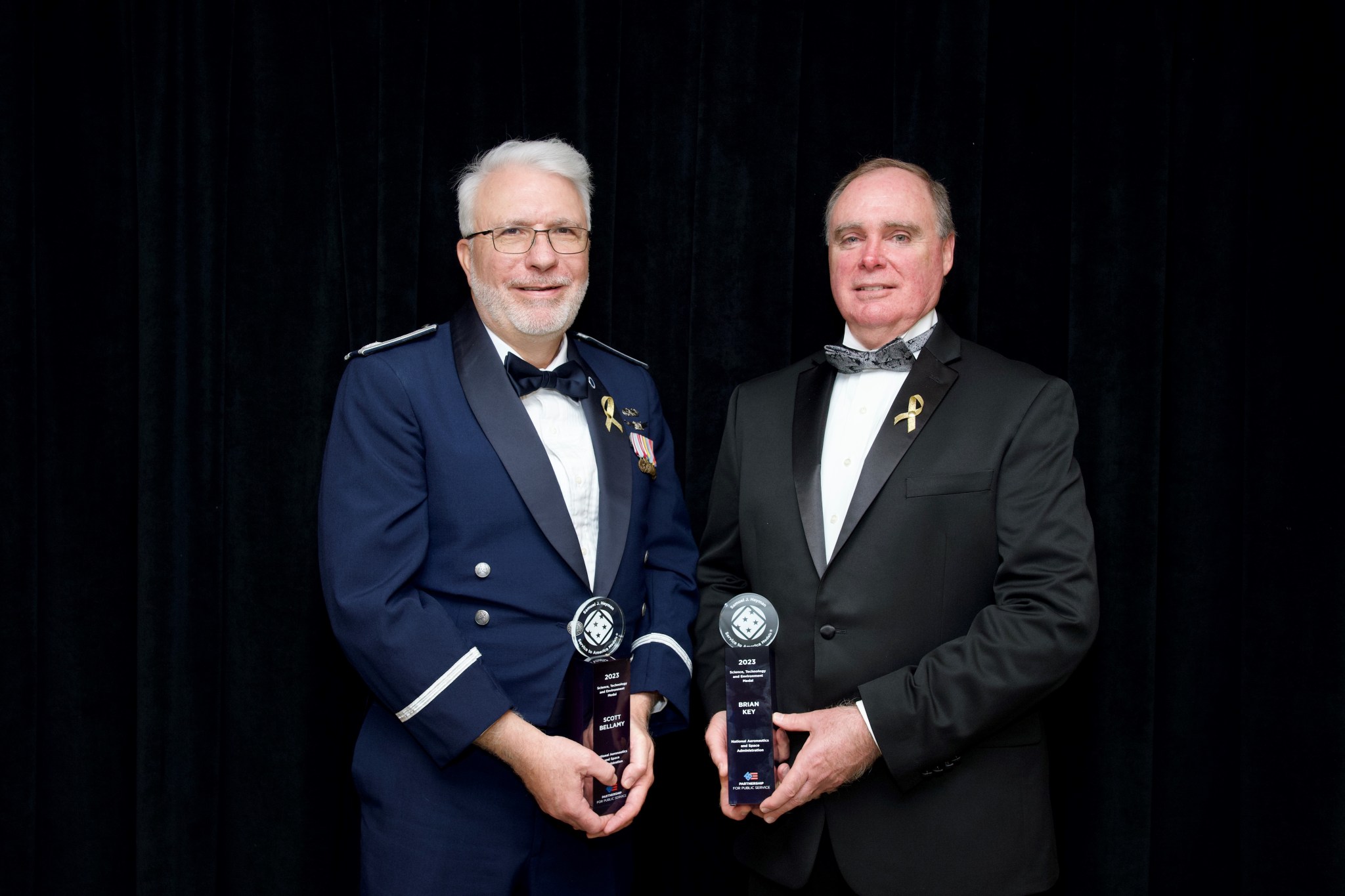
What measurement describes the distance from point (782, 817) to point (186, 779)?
60.4 inches

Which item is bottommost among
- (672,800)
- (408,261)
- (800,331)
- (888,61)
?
(672,800)

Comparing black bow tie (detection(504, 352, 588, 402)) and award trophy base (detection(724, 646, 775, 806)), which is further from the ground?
black bow tie (detection(504, 352, 588, 402))

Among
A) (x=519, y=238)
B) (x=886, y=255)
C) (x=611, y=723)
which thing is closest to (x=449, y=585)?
(x=611, y=723)

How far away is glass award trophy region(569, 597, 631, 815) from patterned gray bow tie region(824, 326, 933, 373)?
74 centimetres

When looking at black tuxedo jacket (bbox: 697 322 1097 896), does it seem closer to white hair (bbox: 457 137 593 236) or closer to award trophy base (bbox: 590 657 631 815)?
award trophy base (bbox: 590 657 631 815)

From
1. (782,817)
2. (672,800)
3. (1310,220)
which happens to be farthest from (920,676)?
(1310,220)

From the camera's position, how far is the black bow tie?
1839 millimetres

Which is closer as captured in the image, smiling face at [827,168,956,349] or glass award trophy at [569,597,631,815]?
glass award trophy at [569,597,631,815]

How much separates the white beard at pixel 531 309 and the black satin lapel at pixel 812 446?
1.77 ft

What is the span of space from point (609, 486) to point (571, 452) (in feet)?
0.36

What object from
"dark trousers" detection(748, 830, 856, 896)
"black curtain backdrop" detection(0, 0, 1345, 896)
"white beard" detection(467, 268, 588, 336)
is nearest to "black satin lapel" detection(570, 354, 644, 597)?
"white beard" detection(467, 268, 588, 336)

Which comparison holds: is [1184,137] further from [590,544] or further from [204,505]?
[204,505]

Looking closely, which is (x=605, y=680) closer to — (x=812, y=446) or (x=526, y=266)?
(x=812, y=446)

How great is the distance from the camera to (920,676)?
1.62 metres
